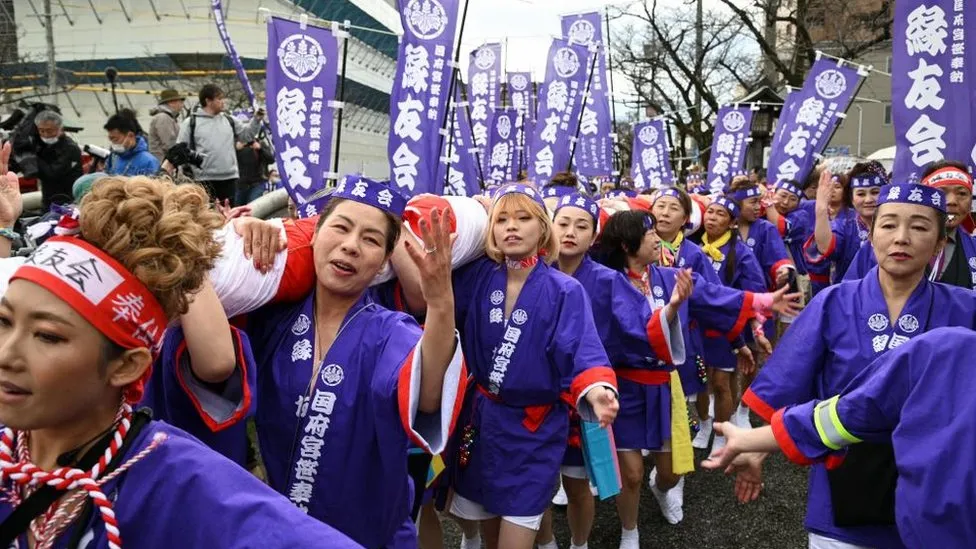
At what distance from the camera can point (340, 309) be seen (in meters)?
2.64

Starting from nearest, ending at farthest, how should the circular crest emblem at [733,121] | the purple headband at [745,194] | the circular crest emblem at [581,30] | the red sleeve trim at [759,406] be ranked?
the red sleeve trim at [759,406] → the purple headband at [745,194] → the circular crest emblem at [581,30] → the circular crest emblem at [733,121]

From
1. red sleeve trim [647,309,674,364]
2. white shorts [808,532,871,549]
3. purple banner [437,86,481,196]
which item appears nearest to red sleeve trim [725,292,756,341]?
red sleeve trim [647,309,674,364]

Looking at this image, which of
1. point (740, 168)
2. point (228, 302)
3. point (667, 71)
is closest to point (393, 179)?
point (228, 302)

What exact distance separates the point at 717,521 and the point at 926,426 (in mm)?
3184

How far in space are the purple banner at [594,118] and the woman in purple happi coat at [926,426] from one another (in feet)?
32.3

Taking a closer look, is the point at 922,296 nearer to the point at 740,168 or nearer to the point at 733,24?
the point at 740,168

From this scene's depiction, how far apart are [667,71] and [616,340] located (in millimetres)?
24935

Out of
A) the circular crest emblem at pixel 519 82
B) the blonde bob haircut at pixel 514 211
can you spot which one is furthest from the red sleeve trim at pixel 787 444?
the circular crest emblem at pixel 519 82

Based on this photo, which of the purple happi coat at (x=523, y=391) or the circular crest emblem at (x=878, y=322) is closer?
the circular crest emblem at (x=878, y=322)

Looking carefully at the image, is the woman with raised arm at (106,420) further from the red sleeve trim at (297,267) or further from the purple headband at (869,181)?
the purple headband at (869,181)

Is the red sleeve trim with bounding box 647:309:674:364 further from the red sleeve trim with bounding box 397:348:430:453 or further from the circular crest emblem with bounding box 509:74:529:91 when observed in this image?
the circular crest emblem with bounding box 509:74:529:91

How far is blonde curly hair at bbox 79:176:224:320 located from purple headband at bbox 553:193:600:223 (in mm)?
3129

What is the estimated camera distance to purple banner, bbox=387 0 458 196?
5973 millimetres

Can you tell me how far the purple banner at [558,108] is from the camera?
9.96 metres
